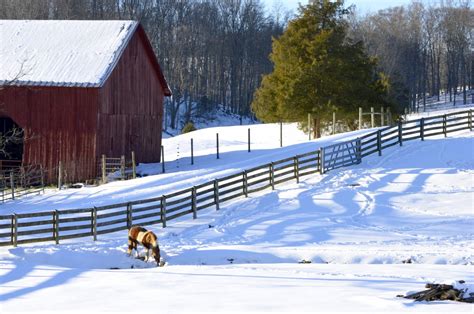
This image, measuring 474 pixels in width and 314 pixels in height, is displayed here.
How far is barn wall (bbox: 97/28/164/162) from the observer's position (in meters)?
40.8

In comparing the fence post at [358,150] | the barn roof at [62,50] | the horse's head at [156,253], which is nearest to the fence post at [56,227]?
the horse's head at [156,253]

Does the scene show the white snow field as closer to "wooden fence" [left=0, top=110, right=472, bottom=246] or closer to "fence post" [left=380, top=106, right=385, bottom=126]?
"wooden fence" [left=0, top=110, right=472, bottom=246]

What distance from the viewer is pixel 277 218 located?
2822 centimetres

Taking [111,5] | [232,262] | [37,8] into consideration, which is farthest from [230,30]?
[232,262]

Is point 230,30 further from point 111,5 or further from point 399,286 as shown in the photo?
point 399,286

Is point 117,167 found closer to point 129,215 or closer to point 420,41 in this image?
point 129,215

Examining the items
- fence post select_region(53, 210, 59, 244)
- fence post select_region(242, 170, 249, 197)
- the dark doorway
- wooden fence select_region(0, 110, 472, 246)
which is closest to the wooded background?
the dark doorway

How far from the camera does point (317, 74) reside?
48938mm

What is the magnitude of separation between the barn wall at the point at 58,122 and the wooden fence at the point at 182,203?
7605 mm

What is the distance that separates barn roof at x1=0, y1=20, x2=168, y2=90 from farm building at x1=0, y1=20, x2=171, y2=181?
0.04m

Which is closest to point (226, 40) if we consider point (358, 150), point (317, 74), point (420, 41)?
point (420, 41)

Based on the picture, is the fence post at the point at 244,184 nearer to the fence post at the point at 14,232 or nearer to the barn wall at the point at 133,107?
the fence post at the point at 14,232

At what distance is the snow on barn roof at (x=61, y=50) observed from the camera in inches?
1580

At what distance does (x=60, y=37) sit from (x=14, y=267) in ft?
85.0
